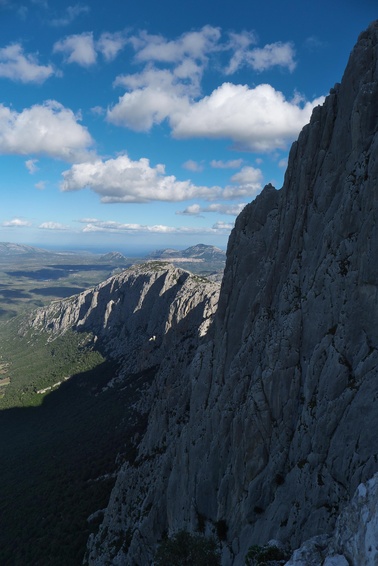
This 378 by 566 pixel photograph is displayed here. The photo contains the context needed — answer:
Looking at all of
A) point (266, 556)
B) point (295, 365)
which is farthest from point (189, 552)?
point (295, 365)

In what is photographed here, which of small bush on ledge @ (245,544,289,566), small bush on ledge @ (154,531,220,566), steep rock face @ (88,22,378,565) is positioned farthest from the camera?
small bush on ledge @ (154,531,220,566)

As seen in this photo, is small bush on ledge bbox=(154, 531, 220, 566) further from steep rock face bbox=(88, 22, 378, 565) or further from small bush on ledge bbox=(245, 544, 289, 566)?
small bush on ledge bbox=(245, 544, 289, 566)

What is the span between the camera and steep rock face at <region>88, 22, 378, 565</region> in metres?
28.3

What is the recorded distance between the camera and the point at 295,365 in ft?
122

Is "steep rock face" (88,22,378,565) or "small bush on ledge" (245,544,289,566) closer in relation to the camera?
"small bush on ledge" (245,544,289,566)

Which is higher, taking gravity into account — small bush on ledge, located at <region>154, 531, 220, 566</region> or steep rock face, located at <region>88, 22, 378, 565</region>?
steep rock face, located at <region>88, 22, 378, 565</region>

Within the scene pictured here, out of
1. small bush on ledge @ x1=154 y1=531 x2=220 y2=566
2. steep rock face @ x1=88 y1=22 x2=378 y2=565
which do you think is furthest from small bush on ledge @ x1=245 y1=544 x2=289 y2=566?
small bush on ledge @ x1=154 y1=531 x2=220 y2=566

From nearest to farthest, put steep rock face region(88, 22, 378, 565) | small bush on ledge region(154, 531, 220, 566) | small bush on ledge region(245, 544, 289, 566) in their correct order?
small bush on ledge region(245, 544, 289, 566) → steep rock face region(88, 22, 378, 565) → small bush on ledge region(154, 531, 220, 566)

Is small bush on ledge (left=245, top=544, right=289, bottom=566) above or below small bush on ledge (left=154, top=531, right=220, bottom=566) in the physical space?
above

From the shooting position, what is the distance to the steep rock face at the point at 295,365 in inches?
1113

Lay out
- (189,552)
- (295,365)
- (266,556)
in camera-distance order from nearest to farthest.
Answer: (266,556) < (189,552) < (295,365)

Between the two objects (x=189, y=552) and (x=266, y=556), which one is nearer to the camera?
(x=266, y=556)

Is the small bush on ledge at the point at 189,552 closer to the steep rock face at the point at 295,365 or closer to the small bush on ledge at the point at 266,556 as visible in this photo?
the steep rock face at the point at 295,365

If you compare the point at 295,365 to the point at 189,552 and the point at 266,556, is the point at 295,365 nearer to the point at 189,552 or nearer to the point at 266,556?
the point at 266,556
